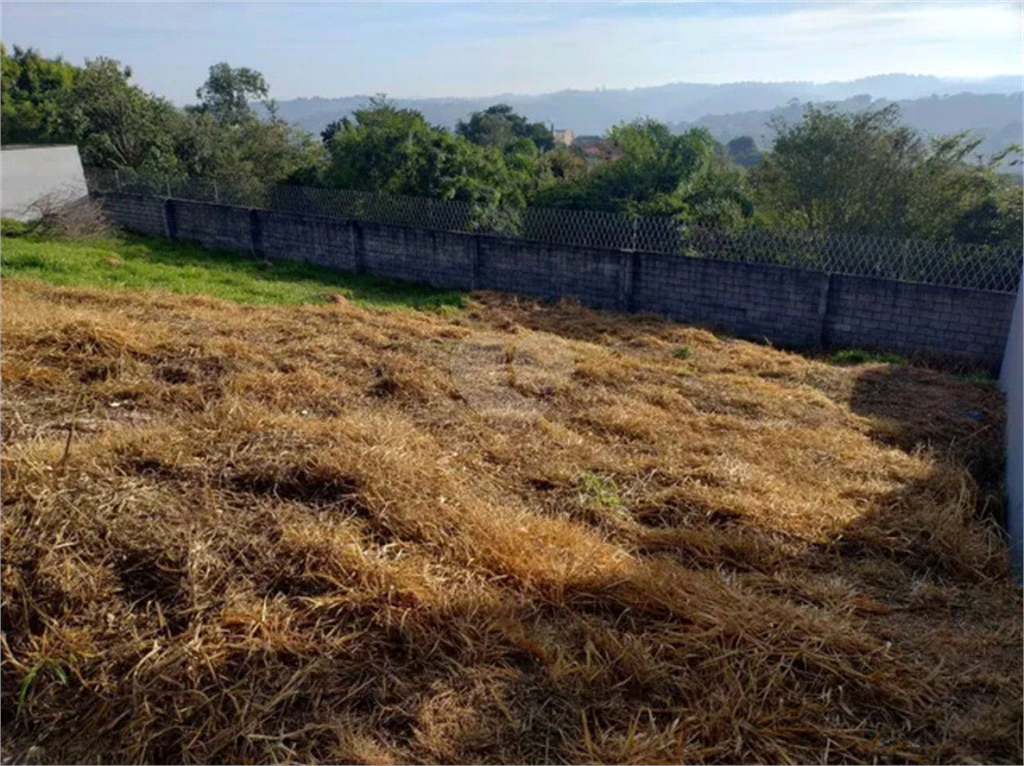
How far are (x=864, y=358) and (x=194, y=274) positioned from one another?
26.3 ft

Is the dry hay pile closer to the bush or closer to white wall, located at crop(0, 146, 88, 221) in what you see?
the bush

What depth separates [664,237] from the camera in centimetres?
793

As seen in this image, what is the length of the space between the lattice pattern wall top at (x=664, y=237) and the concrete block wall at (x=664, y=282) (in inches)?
6.4

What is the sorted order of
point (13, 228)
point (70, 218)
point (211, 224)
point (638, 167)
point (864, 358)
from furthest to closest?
point (638, 167)
point (211, 224)
point (70, 218)
point (13, 228)
point (864, 358)

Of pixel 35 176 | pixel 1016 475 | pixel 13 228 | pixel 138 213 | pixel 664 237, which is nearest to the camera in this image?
pixel 1016 475

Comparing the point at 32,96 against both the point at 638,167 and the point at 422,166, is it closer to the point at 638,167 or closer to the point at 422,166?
the point at 422,166

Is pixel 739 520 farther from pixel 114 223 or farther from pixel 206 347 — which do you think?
pixel 114 223

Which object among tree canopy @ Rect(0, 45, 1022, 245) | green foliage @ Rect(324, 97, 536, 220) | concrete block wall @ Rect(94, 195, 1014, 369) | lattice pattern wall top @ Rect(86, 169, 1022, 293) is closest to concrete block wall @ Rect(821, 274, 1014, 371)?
concrete block wall @ Rect(94, 195, 1014, 369)

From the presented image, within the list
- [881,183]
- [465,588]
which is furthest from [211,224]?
[881,183]

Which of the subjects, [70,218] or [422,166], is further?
[422,166]

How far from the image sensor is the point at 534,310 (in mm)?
8156

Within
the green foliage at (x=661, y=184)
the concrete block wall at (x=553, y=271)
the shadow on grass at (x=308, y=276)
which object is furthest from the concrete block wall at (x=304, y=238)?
the green foliage at (x=661, y=184)

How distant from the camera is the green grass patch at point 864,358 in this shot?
672 centimetres

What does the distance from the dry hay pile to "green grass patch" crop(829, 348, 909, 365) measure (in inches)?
126
